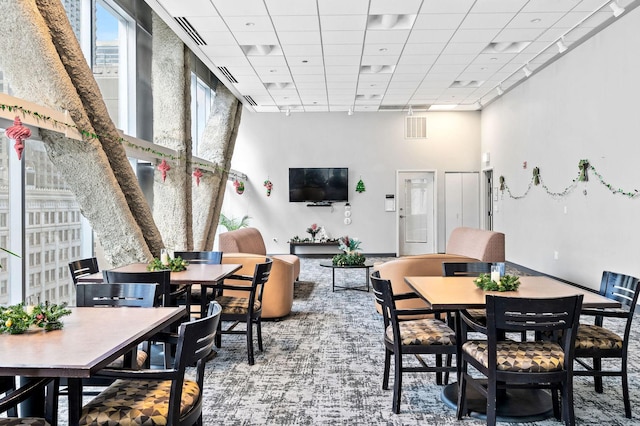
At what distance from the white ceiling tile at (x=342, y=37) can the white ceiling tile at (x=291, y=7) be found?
71cm

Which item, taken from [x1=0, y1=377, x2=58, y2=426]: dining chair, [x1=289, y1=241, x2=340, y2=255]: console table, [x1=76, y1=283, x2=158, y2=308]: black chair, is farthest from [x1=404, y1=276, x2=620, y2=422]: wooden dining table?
[x1=289, y1=241, x2=340, y2=255]: console table

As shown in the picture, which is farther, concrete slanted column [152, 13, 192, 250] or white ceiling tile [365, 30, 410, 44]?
concrete slanted column [152, 13, 192, 250]

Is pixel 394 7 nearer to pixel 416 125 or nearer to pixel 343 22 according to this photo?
pixel 343 22

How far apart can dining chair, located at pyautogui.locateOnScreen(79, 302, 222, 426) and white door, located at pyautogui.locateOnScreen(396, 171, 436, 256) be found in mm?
10834

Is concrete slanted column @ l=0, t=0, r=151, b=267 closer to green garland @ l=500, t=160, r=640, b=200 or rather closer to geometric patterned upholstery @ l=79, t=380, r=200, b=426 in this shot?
geometric patterned upholstery @ l=79, t=380, r=200, b=426

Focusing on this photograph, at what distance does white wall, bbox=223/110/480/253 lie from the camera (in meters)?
12.6

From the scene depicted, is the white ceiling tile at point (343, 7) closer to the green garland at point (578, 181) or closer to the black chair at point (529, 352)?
the green garland at point (578, 181)

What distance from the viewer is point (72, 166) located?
450 cm

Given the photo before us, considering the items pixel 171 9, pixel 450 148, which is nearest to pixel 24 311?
pixel 171 9

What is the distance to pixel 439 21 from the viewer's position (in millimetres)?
6094

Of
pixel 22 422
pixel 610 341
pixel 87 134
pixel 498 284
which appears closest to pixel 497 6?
pixel 498 284

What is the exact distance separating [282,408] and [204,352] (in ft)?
4.30

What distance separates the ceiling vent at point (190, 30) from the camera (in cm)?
603

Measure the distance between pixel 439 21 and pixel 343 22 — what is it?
45.8 inches
